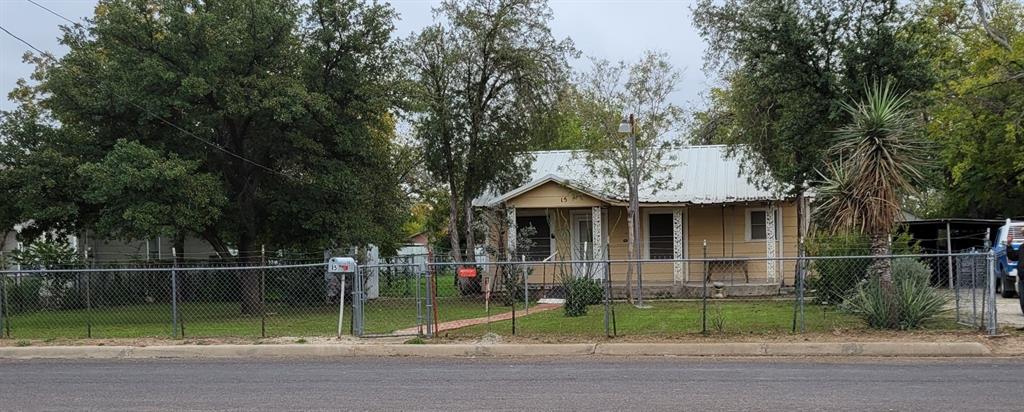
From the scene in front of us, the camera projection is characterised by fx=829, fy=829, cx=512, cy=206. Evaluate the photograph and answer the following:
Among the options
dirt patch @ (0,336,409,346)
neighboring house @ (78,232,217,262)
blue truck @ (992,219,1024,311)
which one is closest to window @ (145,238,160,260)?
neighboring house @ (78,232,217,262)

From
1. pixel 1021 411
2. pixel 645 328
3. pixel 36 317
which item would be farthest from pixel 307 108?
pixel 1021 411

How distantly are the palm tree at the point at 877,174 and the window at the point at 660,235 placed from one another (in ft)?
35.5

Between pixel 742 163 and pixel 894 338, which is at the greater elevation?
pixel 742 163

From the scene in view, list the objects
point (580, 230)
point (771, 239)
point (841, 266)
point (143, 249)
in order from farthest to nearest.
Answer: point (143, 249), point (580, 230), point (771, 239), point (841, 266)

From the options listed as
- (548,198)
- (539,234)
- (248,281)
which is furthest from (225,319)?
(539,234)

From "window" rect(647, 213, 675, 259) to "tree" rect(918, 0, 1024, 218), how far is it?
7.76m

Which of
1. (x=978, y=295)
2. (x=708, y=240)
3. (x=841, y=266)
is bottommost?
(x=978, y=295)

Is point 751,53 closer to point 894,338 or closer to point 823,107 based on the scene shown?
point 823,107

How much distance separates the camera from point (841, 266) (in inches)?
618

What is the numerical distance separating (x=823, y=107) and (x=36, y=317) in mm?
19005

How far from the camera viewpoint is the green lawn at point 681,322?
13.6 meters

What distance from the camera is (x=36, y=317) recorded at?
1950cm

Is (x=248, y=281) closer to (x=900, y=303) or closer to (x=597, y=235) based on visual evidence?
(x=597, y=235)

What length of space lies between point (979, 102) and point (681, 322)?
1715 cm
